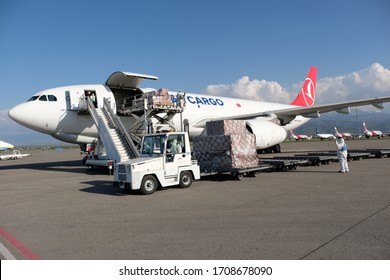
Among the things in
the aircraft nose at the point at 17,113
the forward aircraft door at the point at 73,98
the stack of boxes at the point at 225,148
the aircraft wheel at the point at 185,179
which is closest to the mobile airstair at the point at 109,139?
the forward aircraft door at the point at 73,98

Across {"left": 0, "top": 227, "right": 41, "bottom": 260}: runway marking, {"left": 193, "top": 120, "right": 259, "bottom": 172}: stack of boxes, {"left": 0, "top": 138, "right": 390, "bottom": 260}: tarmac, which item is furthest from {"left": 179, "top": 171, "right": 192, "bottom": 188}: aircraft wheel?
{"left": 0, "top": 227, "right": 41, "bottom": 260}: runway marking

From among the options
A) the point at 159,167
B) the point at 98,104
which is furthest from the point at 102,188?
the point at 98,104

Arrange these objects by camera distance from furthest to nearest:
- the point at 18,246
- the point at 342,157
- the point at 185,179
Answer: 1. the point at 342,157
2. the point at 185,179
3. the point at 18,246

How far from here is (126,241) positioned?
4.93 metres

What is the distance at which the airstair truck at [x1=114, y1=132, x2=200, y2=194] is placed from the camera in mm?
8906

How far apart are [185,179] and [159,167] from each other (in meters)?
1.15

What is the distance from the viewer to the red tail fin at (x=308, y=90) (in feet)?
103

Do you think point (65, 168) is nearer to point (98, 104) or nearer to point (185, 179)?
point (98, 104)

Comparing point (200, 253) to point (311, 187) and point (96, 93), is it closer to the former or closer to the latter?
point (311, 187)

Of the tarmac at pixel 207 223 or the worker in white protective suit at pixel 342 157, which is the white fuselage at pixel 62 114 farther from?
the tarmac at pixel 207 223

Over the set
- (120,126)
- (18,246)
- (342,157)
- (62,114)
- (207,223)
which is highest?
(62,114)

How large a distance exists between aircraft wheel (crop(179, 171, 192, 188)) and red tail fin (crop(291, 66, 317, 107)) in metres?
23.6

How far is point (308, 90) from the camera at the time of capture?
32.1 metres
